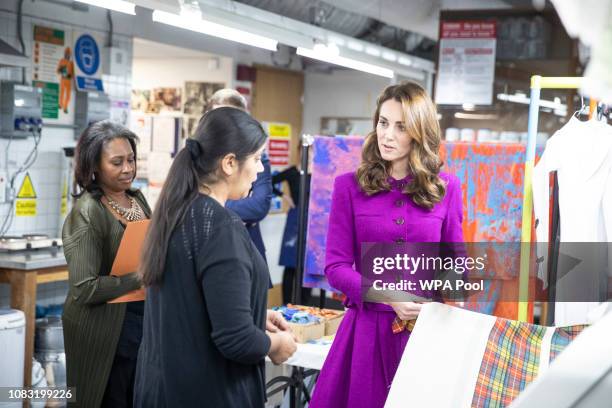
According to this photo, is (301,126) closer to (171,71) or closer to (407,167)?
(171,71)

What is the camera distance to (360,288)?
238 centimetres

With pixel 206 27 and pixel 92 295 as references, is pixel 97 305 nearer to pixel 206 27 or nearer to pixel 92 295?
pixel 92 295

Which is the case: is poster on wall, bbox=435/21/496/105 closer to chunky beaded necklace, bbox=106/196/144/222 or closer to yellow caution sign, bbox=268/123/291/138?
yellow caution sign, bbox=268/123/291/138

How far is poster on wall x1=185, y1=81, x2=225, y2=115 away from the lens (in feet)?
27.0

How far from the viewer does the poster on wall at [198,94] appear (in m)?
8.24

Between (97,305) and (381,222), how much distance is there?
1.18 metres

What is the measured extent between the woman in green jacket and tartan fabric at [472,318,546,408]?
1.41 m

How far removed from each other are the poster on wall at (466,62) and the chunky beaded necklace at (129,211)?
5.51m

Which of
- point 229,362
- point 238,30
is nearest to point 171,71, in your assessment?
point 238,30

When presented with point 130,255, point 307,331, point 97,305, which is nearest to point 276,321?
point 130,255

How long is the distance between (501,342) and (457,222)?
600mm

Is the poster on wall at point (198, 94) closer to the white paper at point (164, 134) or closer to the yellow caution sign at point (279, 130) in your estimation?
the white paper at point (164, 134)

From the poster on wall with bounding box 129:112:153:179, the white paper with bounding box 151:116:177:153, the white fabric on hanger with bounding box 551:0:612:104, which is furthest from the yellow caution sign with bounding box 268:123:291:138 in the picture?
the white fabric on hanger with bounding box 551:0:612:104

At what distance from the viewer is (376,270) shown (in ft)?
7.79
